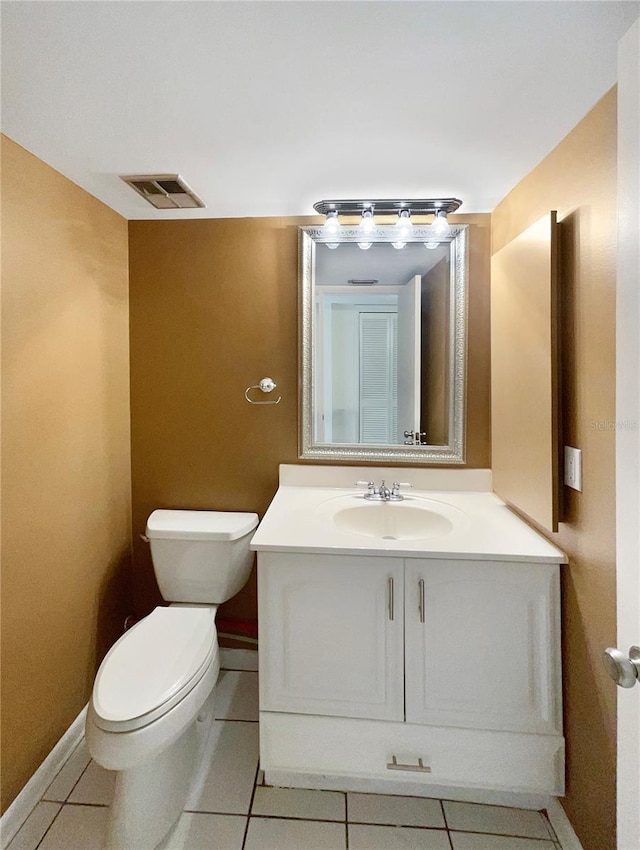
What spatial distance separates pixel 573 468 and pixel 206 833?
154 cm

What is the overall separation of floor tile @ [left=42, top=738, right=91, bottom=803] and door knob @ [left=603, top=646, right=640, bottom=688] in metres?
1.70

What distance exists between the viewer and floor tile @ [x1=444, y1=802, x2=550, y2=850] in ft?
4.30

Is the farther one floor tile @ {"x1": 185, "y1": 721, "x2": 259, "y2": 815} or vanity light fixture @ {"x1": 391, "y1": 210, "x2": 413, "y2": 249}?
vanity light fixture @ {"x1": 391, "y1": 210, "x2": 413, "y2": 249}

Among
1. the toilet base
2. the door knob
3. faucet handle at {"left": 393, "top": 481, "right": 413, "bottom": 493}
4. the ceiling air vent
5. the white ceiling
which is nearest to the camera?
the door knob

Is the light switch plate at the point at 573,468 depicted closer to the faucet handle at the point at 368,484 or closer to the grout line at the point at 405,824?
the faucet handle at the point at 368,484

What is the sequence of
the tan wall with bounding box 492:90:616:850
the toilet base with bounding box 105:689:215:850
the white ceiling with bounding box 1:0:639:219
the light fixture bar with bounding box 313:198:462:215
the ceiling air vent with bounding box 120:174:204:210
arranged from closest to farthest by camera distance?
1. the white ceiling with bounding box 1:0:639:219
2. the tan wall with bounding box 492:90:616:850
3. the toilet base with bounding box 105:689:215:850
4. the ceiling air vent with bounding box 120:174:204:210
5. the light fixture bar with bounding box 313:198:462:215

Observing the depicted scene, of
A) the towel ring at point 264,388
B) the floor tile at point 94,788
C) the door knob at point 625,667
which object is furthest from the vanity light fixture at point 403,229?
the floor tile at point 94,788

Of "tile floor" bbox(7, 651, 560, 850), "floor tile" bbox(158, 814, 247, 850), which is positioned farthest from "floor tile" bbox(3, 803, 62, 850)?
"floor tile" bbox(158, 814, 247, 850)

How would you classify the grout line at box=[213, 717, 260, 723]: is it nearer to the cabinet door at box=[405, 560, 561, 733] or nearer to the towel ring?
the cabinet door at box=[405, 560, 561, 733]

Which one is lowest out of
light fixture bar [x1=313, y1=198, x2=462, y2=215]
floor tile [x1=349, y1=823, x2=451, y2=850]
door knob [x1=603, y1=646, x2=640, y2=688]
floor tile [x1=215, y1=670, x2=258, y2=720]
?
floor tile [x1=349, y1=823, x2=451, y2=850]

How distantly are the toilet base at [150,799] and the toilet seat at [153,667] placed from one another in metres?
0.15

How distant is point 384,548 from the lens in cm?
129

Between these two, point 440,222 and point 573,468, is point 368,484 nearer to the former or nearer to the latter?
point 573,468

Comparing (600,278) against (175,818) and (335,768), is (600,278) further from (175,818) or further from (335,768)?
(175,818)
